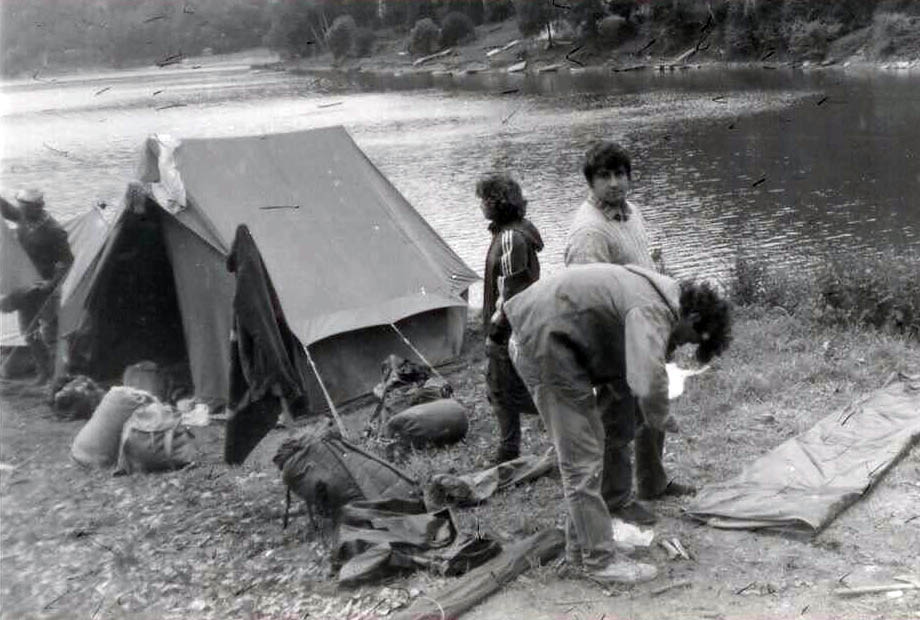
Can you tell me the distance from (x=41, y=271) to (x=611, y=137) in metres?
20.9

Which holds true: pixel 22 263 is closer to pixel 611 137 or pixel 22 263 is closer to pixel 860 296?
pixel 860 296

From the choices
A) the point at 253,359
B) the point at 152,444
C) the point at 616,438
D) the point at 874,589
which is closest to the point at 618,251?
the point at 616,438

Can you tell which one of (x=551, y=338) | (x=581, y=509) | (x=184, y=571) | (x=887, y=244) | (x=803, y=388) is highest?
(x=551, y=338)

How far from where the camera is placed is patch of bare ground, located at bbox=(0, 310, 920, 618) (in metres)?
4.35

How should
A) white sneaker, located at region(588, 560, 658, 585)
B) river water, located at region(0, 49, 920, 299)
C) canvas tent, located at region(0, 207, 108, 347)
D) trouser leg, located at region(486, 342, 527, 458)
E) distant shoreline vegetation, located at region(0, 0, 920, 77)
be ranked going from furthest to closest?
1. distant shoreline vegetation, located at region(0, 0, 920, 77)
2. river water, located at region(0, 49, 920, 299)
3. canvas tent, located at region(0, 207, 108, 347)
4. trouser leg, located at region(486, 342, 527, 458)
5. white sneaker, located at region(588, 560, 658, 585)

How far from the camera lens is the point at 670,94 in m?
38.3

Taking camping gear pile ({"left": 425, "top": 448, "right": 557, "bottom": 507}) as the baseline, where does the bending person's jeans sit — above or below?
above

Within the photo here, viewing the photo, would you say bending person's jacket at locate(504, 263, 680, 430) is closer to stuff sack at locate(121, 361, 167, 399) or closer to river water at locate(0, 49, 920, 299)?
stuff sack at locate(121, 361, 167, 399)

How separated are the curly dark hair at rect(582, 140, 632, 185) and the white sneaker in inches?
76.0

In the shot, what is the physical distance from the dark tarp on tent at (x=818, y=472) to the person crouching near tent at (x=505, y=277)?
1316mm

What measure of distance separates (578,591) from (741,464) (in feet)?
6.09

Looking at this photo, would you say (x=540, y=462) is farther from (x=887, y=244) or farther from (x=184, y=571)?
(x=887, y=244)

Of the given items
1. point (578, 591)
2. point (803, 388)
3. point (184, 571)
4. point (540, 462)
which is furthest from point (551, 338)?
point (803, 388)

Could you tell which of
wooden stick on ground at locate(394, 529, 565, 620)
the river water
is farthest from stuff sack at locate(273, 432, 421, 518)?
the river water
